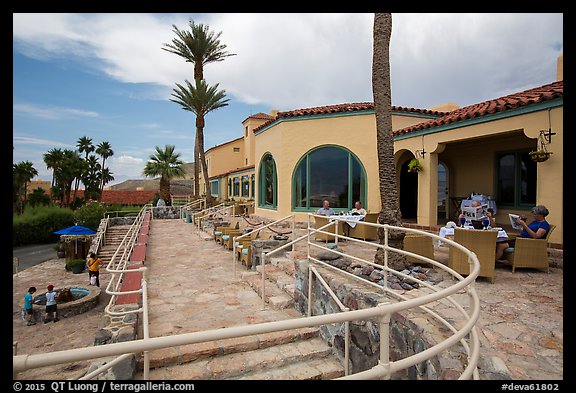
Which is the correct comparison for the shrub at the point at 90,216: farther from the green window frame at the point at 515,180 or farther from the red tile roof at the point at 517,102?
the green window frame at the point at 515,180

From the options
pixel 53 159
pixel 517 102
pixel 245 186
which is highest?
pixel 53 159

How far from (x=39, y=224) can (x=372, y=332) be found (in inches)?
1653

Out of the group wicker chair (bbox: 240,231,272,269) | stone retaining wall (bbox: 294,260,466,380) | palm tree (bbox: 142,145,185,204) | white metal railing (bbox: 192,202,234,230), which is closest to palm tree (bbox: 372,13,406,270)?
stone retaining wall (bbox: 294,260,466,380)

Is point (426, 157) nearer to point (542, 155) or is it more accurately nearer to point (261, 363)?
point (542, 155)

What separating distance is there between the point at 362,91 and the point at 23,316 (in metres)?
17.4

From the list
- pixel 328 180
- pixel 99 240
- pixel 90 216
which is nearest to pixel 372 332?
pixel 328 180

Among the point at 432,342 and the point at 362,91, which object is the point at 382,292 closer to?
the point at 432,342

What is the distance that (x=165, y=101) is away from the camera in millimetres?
24453

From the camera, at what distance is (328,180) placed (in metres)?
12.6

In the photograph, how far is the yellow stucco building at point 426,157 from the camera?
6.46m

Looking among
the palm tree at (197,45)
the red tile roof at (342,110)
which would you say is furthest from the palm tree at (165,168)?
the red tile roof at (342,110)
